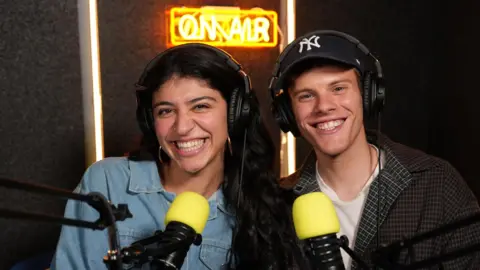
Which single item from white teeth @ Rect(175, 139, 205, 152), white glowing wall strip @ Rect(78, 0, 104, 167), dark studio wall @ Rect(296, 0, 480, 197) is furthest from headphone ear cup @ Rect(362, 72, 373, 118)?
white glowing wall strip @ Rect(78, 0, 104, 167)

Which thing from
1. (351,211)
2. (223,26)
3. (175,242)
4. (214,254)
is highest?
(223,26)

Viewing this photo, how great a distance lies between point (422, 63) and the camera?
3.00 metres

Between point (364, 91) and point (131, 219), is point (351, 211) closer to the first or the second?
point (364, 91)

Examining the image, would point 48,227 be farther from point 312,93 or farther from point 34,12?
point 312,93

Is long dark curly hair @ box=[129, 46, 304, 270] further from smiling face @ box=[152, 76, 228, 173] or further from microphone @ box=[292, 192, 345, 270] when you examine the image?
microphone @ box=[292, 192, 345, 270]

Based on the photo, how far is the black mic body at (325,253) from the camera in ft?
2.99

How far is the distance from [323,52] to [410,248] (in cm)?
78

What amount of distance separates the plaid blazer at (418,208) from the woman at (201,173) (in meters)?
0.24

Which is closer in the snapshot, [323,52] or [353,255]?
[353,255]

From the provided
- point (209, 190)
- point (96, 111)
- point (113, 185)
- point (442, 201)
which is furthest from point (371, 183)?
point (96, 111)

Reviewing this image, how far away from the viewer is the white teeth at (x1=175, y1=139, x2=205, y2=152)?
4.85 ft

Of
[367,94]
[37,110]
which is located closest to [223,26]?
[37,110]

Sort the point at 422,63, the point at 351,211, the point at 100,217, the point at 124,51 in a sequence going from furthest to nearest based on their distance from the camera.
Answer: the point at 422,63
the point at 124,51
the point at 351,211
the point at 100,217

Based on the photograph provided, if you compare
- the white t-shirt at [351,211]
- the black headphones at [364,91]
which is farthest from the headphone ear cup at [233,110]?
the white t-shirt at [351,211]
